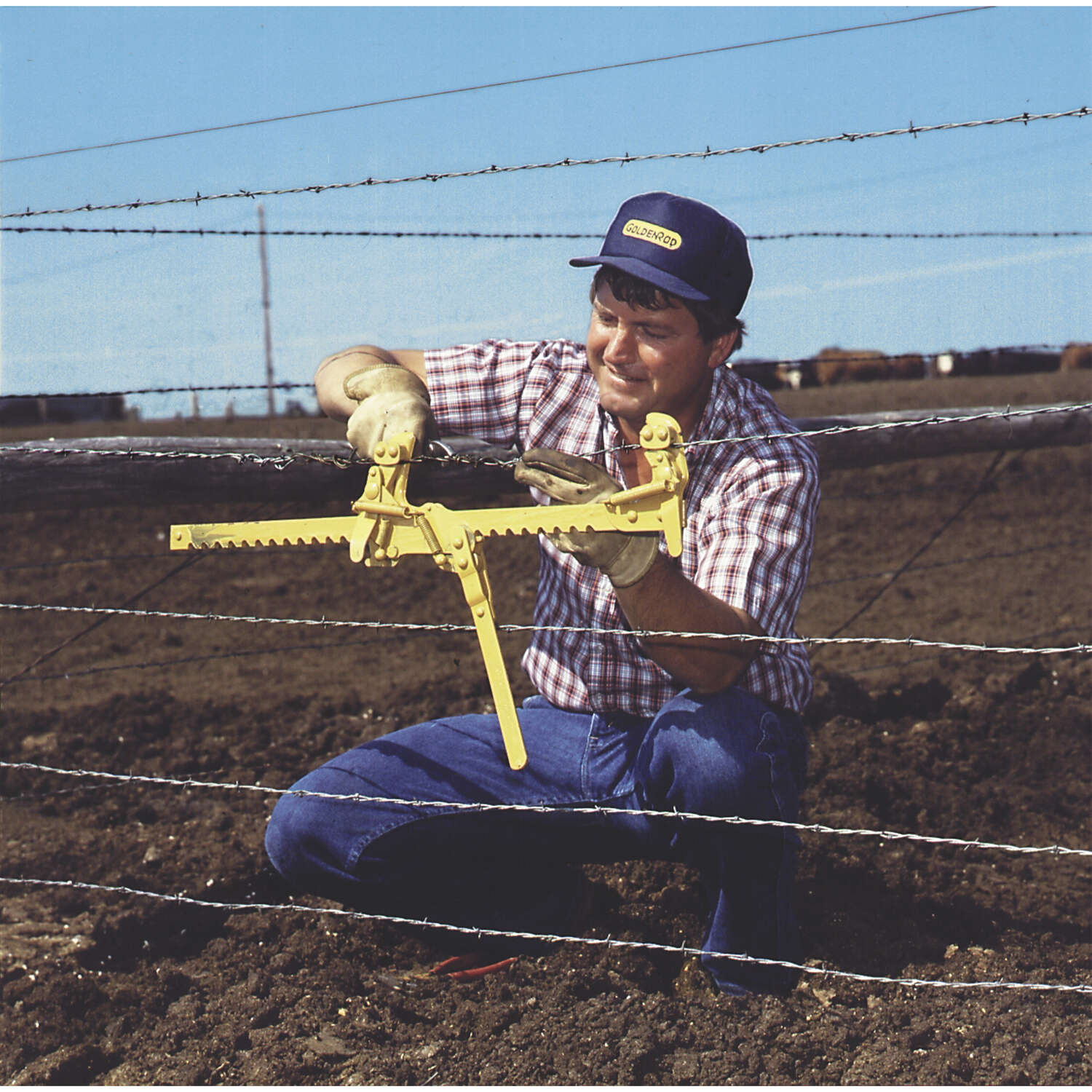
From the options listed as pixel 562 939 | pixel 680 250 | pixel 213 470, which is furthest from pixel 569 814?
pixel 213 470

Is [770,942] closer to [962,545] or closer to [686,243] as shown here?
[686,243]

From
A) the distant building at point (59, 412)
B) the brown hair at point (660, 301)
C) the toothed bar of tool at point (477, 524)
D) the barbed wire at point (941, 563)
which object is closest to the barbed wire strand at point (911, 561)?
the barbed wire at point (941, 563)

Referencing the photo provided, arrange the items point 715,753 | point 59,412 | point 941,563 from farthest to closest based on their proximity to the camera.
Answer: point 59,412, point 941,563, point 715,753

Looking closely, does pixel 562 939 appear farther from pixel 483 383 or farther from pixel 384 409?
pixel 483 383

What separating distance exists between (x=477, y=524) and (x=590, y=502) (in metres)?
0.19

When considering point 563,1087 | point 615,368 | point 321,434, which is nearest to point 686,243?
point 615,368

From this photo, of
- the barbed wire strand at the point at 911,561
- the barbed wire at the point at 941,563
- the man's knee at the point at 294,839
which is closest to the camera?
the man's knee at the point at 294,839

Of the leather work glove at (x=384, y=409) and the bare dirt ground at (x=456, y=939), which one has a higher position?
the leather work glove at (x=384, y=409)

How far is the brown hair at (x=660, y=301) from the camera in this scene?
2178mm

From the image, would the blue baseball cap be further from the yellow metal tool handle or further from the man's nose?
the yellow metal tool handle

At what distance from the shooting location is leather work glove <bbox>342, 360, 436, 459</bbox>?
83.7 inches

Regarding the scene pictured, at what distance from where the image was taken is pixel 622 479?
2.31m

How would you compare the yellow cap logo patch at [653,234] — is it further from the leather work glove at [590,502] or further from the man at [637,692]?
the leather work glove at [590,502]

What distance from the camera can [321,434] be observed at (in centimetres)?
998
